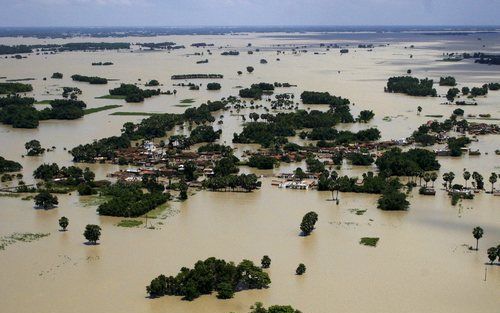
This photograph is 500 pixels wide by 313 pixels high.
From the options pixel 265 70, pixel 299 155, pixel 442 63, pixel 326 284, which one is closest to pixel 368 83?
pixel 265 70

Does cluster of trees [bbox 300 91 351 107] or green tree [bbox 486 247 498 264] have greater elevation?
cluster of trees [bbox 300 91 351 107]

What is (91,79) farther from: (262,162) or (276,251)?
(276,251)


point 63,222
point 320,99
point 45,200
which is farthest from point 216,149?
point 320,99

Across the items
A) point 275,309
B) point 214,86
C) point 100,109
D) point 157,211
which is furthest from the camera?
point 214,86

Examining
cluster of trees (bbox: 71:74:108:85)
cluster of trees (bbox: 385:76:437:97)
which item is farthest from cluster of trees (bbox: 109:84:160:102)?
cluster of trees (bbox: 385:76:437:97)

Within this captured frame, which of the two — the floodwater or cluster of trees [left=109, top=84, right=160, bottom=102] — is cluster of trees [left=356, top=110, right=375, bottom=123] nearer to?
the floodwater

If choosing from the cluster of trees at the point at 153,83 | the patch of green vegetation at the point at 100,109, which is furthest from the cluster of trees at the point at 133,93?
the cluster of trees at the point at 153,83
